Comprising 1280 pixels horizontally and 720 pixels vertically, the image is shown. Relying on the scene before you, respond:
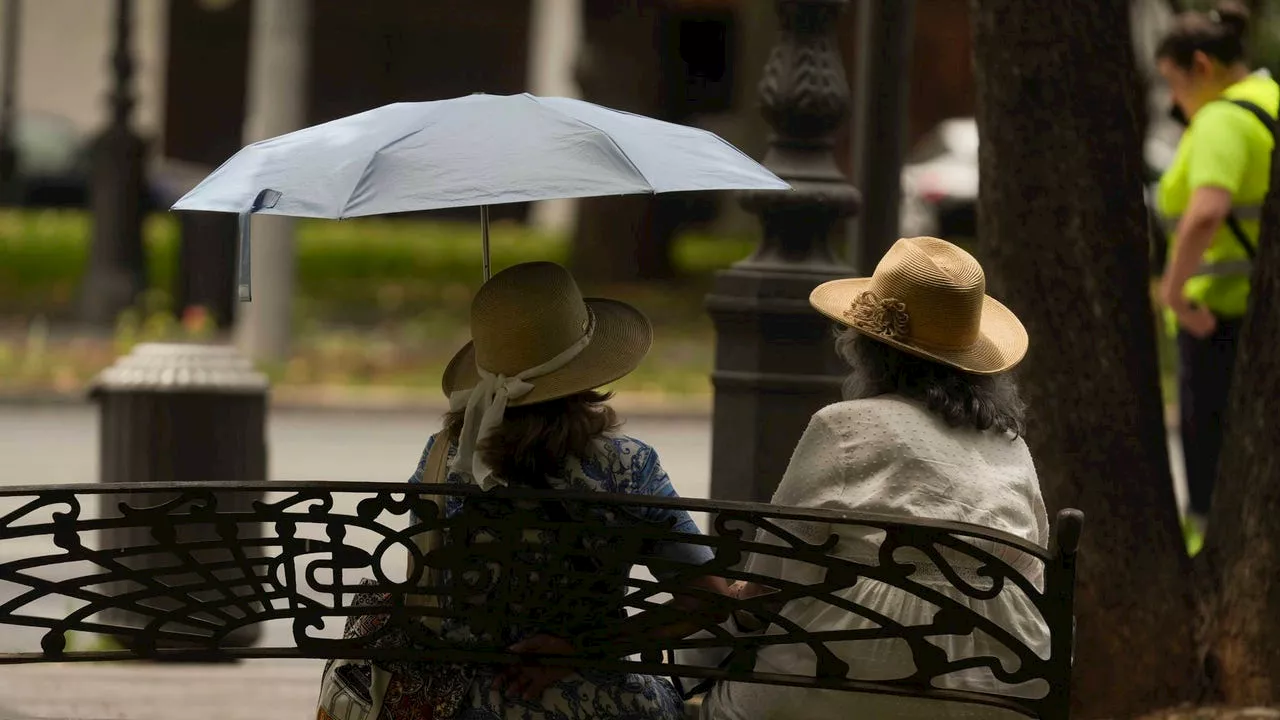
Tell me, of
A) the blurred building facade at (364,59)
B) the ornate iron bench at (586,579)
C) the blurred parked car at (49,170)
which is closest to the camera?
the ornate iron bench at (586,579)

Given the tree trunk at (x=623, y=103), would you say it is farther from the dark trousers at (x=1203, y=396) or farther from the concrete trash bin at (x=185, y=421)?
the concrete trash bin at (x=185, y=421)

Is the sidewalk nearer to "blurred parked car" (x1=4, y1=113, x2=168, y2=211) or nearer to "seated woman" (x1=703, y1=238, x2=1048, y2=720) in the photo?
"seated woman" (x1=703, y1=238, x2=1048, y2=720)

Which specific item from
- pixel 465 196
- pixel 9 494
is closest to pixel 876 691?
pixel 465 196

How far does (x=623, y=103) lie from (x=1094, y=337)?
14.7m

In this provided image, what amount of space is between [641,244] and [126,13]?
5883 millimetres

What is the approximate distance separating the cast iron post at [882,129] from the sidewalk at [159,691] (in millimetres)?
2174

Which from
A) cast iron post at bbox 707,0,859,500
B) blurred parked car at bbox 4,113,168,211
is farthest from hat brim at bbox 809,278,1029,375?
blurred parked car at bbox 4,113,168,211

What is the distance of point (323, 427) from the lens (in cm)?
1348

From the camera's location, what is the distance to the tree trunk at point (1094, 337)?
202 inches

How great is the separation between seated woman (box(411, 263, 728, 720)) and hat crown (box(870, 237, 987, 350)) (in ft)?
1.59

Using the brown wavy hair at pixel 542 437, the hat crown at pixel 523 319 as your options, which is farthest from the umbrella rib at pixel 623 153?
the brown wavy hair at pixel 542 437

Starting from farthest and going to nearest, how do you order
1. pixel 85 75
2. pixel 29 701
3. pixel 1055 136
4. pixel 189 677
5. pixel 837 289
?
pixel 85 75 < pixel 189 677 < pixel 29 701 < pixel 1055 136 < pixel 837 289

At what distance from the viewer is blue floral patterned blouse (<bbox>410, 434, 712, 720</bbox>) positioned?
3.53 meters

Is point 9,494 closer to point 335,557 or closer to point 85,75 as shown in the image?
point 335,557
